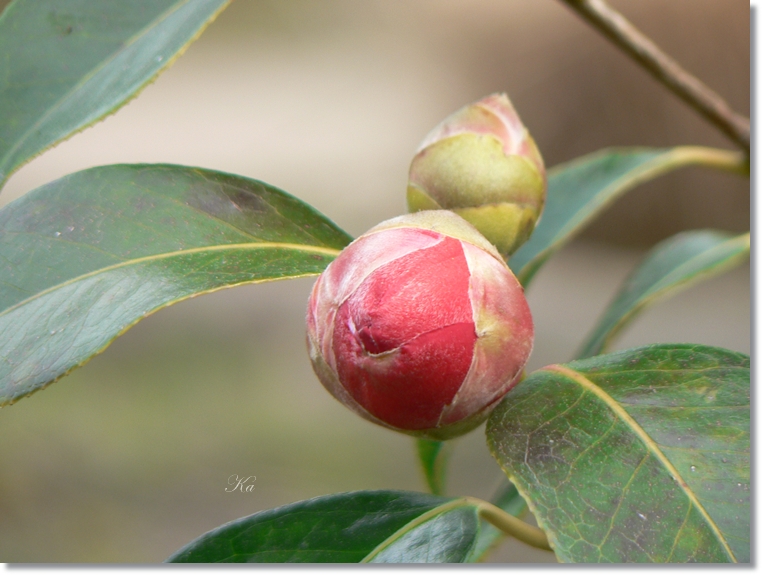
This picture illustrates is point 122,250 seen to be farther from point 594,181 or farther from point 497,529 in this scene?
point 594,181

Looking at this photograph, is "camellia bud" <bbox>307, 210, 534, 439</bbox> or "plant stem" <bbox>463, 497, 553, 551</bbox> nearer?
Answer: "camellia bud" <bbox>307, 210, 534, 439</bbox>

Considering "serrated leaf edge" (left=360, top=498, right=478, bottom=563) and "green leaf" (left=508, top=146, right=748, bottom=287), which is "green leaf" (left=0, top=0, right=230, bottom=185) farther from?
"green leaf" (left=508, top=146, right=748, bottom=287)

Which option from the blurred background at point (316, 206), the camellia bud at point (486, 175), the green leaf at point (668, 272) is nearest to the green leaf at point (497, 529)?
the green leaf at point (668, 272)

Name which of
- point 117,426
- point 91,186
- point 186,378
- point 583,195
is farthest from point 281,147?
point 91,186

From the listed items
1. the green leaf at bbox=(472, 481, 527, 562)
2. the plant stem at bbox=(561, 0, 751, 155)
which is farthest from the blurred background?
the plant stem at bbox=(561, 0, 751, 155)

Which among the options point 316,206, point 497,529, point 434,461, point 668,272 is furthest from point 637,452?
point 316,206

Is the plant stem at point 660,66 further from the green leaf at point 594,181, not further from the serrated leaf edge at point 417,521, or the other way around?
the serrated leaf edge at point 417,521
